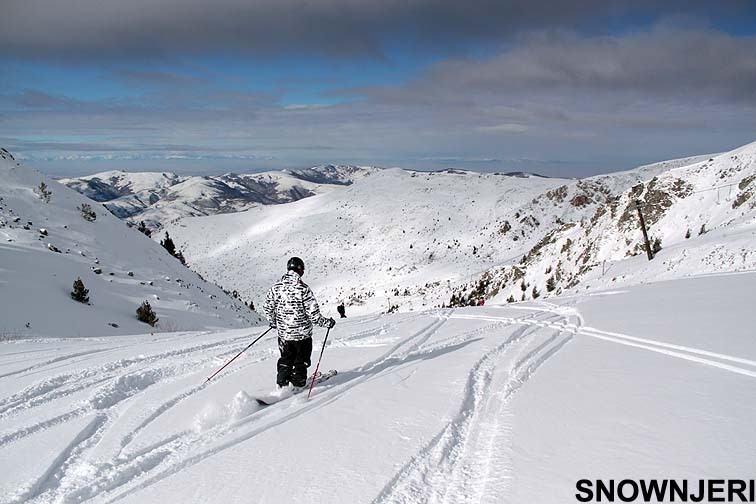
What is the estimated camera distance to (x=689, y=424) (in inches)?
A: 168

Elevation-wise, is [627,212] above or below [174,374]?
above

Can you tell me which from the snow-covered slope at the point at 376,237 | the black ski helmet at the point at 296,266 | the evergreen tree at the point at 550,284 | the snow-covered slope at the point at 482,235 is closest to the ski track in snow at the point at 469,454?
the black ski helmet at the point at 296,266

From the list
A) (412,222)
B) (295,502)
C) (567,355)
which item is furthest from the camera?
(412,222)

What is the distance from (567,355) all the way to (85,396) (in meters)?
7.42

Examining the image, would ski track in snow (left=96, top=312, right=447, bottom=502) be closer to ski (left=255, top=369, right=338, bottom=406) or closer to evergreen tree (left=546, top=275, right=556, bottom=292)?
ski (left=255, top=369, right=338, bottom=406)

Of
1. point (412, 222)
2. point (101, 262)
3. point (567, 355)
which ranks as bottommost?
point (567, 355)

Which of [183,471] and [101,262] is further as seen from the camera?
[101,262]

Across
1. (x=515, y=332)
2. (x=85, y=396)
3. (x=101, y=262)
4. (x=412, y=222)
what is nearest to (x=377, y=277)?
(x=412, y=222)

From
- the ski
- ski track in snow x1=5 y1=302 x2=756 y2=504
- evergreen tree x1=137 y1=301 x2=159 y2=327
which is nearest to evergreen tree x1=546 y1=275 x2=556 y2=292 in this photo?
ski track in snow x1=5 y1=302 x2=756 y2=504

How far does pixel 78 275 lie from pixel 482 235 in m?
53.8

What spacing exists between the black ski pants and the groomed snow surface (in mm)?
338

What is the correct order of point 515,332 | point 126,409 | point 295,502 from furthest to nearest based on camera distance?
1. point 515,332
2. point 126,409
3. point 295,502

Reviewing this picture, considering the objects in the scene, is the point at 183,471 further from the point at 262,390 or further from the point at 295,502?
the point at 262,390

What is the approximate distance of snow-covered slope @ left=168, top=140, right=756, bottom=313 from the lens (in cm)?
2936
